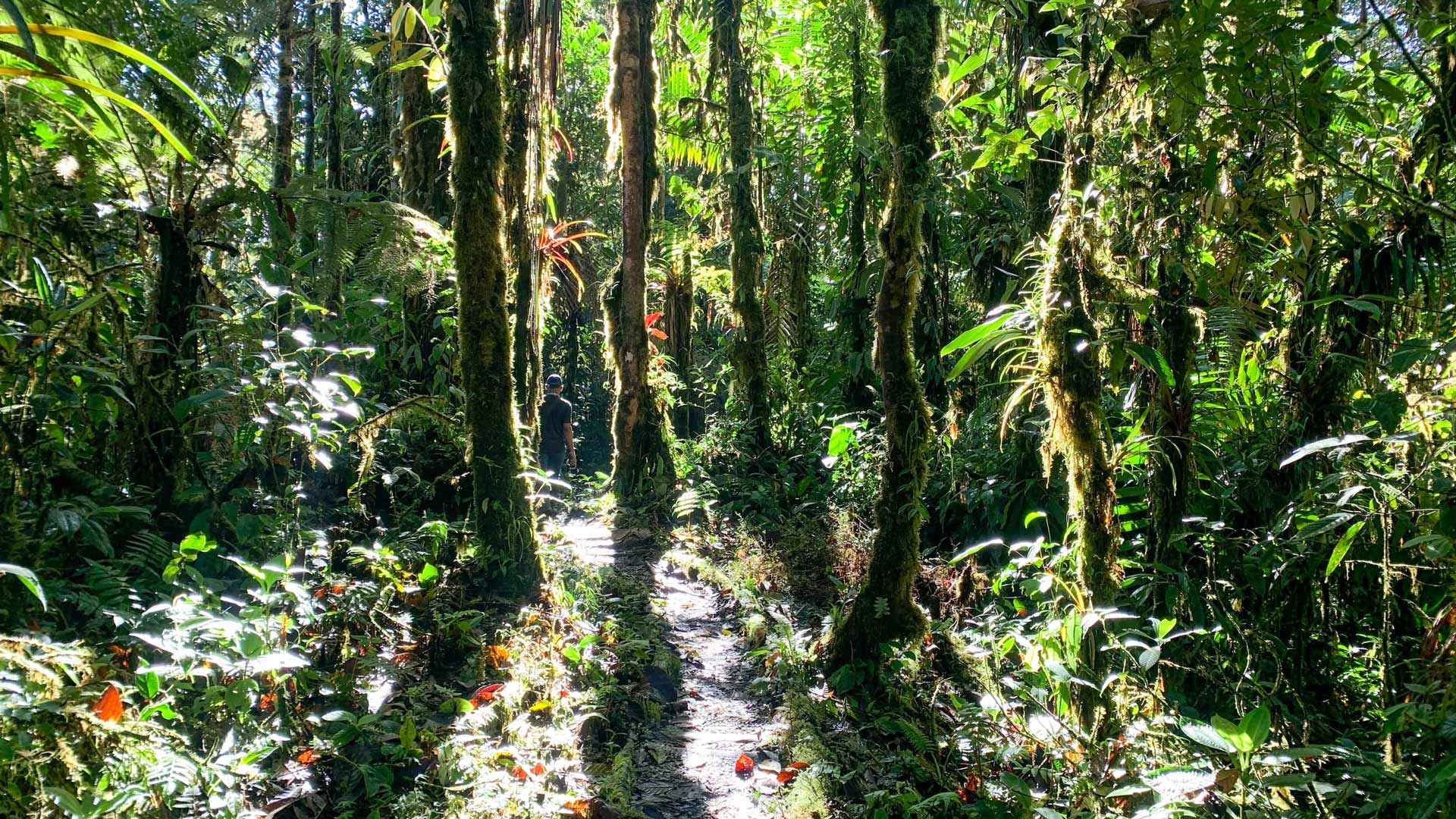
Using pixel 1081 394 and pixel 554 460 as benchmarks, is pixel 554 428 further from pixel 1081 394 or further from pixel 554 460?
pixel 1081 394

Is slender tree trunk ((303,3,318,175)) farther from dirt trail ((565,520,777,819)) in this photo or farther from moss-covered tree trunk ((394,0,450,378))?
dirt trail ((565,520,777,819))

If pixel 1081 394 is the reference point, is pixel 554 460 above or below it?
below

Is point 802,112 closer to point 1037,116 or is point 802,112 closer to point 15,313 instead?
point 1037,116

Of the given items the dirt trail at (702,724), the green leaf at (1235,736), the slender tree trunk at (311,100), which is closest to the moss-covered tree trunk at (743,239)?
the dirt trail at (702,724)

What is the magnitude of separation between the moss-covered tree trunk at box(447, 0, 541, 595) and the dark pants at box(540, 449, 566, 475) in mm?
5434

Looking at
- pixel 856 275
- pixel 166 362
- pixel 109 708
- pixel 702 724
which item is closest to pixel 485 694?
pixel 702 724

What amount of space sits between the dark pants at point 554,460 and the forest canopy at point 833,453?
12.9 ft

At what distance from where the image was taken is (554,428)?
36.9ft

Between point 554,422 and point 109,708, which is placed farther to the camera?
point 554,422

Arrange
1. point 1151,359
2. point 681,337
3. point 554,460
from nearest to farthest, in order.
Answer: point 1151,359 → point 554,460 → point 681,337

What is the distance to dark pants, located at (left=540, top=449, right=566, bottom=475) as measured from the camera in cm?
1121

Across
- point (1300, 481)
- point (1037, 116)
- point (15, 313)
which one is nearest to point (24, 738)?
point (15, 313)

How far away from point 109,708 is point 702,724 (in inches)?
129

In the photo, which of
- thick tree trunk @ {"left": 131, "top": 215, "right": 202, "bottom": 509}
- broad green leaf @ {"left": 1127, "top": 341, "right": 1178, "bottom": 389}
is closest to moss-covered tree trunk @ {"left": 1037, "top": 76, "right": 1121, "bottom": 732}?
broad green leaf @ {"left": 1127, "top": 341, "right": 1178, "bottom": 389}
